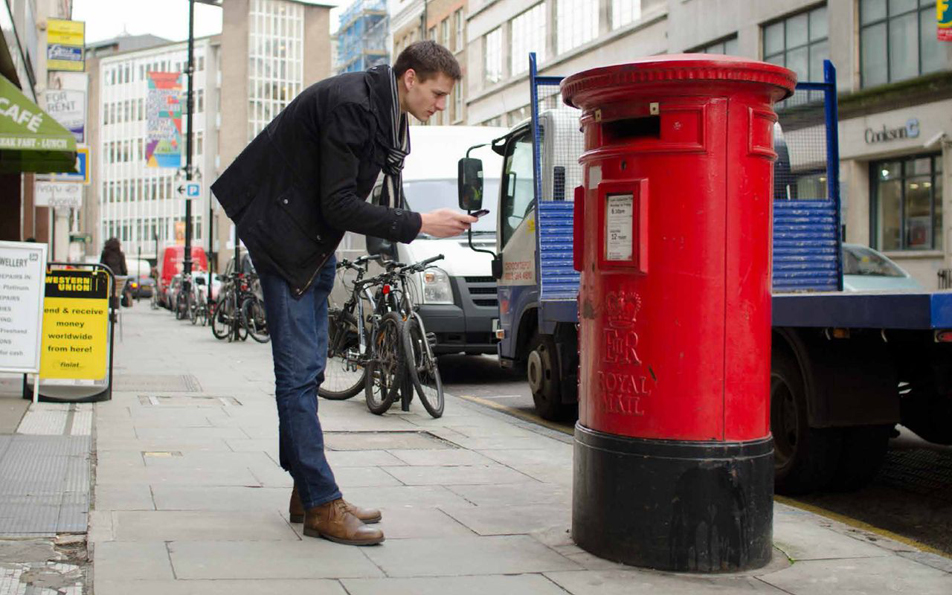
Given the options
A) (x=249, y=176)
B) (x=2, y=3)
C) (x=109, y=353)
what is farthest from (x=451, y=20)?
(x=249, y=176)

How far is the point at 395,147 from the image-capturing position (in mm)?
4688

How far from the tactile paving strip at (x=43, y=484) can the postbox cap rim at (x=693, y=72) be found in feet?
9.14

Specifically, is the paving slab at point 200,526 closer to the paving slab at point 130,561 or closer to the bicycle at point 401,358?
the paving slab at point 130,561

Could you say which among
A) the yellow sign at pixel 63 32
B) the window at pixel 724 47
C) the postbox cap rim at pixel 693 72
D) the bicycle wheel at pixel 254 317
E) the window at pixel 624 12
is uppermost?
the window at pixel 624 12

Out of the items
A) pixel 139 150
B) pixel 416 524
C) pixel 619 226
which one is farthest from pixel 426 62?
pixel 139 150

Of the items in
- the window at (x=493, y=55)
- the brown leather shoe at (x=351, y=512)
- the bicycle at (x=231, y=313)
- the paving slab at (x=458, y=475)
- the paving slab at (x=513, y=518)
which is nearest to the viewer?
the brown leather shoe at (x=351, y=512)

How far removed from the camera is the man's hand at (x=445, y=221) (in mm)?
4559

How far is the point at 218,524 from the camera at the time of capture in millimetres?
4832

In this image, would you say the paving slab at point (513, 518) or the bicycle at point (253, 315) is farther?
the bicycle at point (253, 315)

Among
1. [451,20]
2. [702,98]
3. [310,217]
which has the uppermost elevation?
[451,20]

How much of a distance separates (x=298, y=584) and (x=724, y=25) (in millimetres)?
28289

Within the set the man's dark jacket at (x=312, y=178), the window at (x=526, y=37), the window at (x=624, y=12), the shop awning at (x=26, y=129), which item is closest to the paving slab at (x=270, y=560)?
the man's dark jacket at (x=312, y=178)

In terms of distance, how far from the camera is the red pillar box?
13.9ft

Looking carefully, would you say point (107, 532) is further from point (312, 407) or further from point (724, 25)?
point (724, 25)
